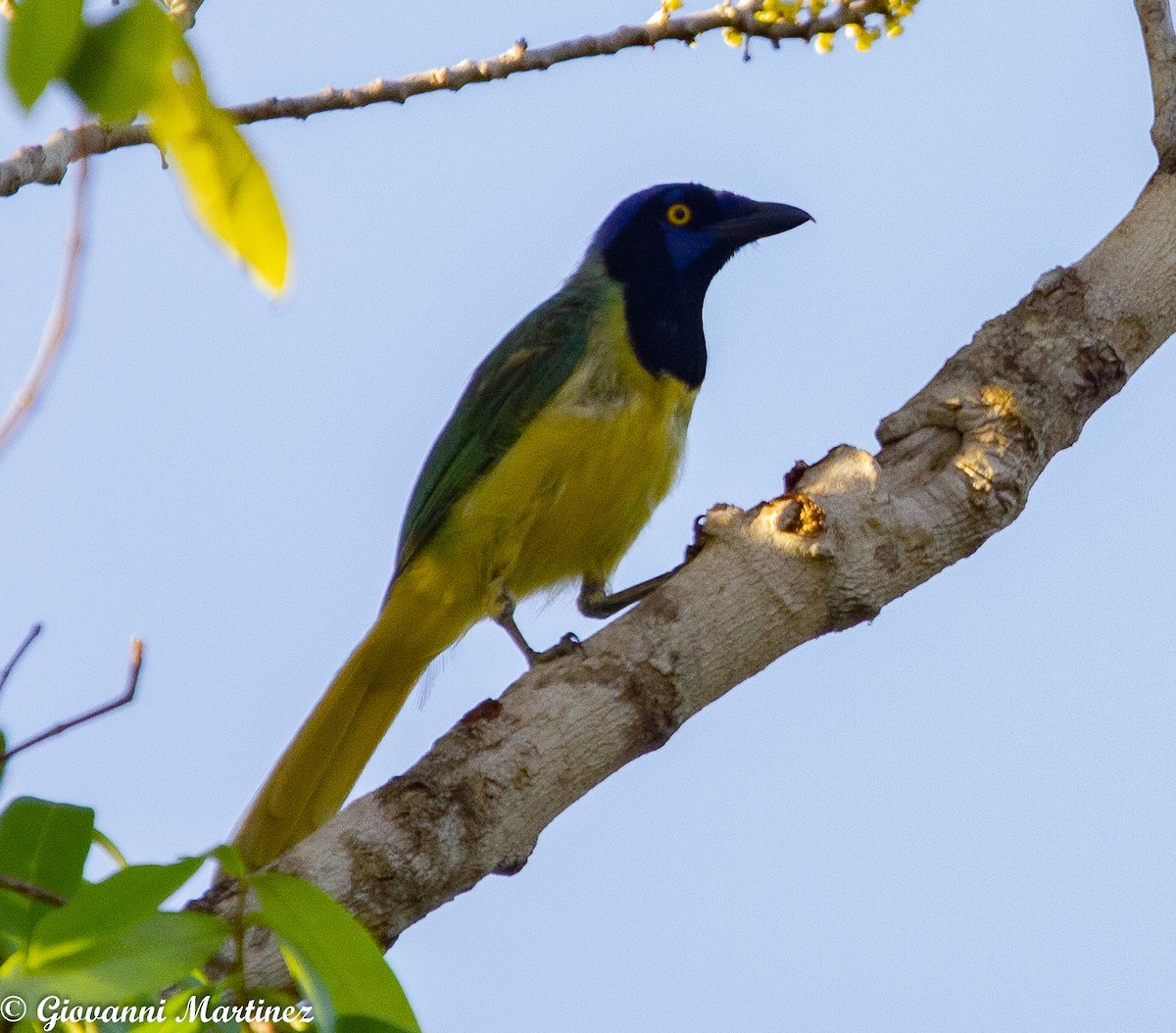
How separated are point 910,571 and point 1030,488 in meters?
0.33

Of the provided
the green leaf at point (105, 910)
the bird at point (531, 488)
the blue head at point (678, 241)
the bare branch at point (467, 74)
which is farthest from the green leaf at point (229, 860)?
the blue head at point (678, 241)

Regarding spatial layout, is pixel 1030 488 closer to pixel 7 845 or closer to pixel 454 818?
pixel 454 818

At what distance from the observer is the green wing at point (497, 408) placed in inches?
184

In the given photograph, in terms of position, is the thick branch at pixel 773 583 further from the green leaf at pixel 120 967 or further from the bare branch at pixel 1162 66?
the green leaf at pixel 120 967

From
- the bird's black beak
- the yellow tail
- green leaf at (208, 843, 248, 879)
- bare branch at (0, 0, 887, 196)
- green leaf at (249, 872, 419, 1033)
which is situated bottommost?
green leaf at (249, 872, 419, 1033)

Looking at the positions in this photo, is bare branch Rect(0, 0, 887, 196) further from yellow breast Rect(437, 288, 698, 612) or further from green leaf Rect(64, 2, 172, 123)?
green leaf Rect(64, 2, 172, 123)

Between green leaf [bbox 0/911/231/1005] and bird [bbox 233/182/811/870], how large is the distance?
2541mm

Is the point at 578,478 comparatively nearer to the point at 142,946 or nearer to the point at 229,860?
the point at 229,860

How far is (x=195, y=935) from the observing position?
66.8 inches

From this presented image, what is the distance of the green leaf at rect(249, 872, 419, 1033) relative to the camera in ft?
5.64

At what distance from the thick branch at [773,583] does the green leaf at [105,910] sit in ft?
2.29

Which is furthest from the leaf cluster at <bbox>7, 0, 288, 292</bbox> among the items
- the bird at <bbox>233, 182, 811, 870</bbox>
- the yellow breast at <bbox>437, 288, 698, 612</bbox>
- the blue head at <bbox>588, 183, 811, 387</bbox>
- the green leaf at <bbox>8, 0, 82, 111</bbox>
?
the blue head at <bbox>588, 183, 811, 387</bbox>

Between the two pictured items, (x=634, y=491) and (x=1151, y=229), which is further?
(x=634, y=491)

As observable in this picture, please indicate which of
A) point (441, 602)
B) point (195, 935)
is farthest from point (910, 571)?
point (441, 602)
